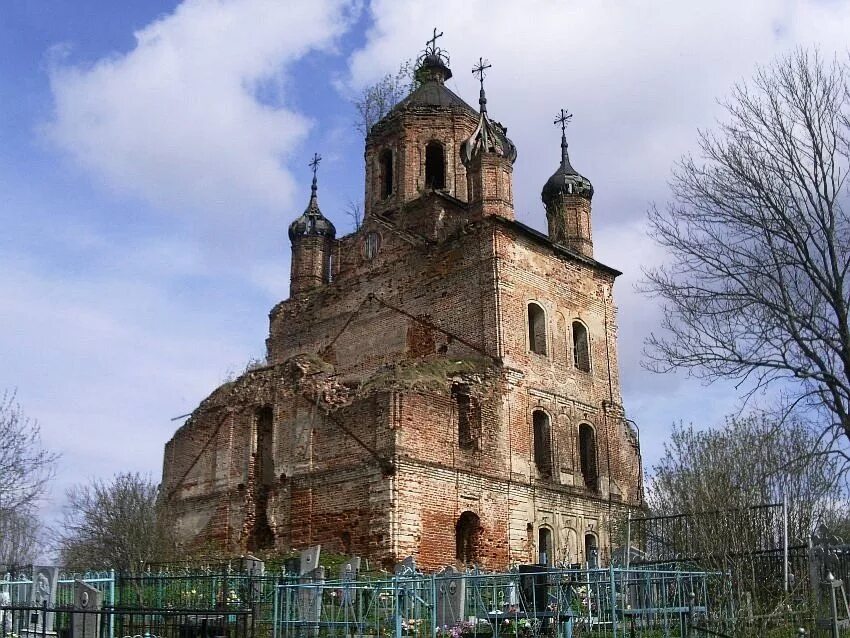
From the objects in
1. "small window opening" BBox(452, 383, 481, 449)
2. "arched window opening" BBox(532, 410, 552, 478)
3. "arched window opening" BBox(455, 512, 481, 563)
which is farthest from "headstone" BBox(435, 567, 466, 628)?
"arched window opening" BBox(532, 410, 552, 478)

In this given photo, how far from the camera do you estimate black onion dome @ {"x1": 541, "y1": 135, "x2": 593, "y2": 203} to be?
99.0 ft

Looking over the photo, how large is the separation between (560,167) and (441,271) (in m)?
7.18

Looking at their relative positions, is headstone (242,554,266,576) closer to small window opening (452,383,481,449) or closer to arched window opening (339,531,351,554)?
arched window opening (339,531,351,554)

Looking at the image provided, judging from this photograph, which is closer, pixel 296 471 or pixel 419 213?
pixel 296 471

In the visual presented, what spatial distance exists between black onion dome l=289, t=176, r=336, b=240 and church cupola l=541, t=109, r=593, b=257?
7086 millimetres

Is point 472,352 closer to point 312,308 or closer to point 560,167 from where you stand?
point 312,308

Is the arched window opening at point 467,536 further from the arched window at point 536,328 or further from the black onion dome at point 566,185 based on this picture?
the black onion dome at point 566,185

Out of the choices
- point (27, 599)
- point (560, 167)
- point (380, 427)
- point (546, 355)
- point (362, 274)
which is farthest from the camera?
point (560, 167)

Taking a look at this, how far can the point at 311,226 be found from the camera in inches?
1204

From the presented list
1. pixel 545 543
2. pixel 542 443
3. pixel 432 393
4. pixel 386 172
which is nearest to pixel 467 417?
pixel 432 393

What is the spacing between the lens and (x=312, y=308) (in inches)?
1158

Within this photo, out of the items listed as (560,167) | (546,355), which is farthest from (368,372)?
(560,167)

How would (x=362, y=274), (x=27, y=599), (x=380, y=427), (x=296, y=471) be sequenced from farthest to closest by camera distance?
(x=362, y=274) < (x=296, y=471) < (x=380, y=427) < (x=27, y=599)

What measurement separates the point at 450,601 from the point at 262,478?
10.8 m
